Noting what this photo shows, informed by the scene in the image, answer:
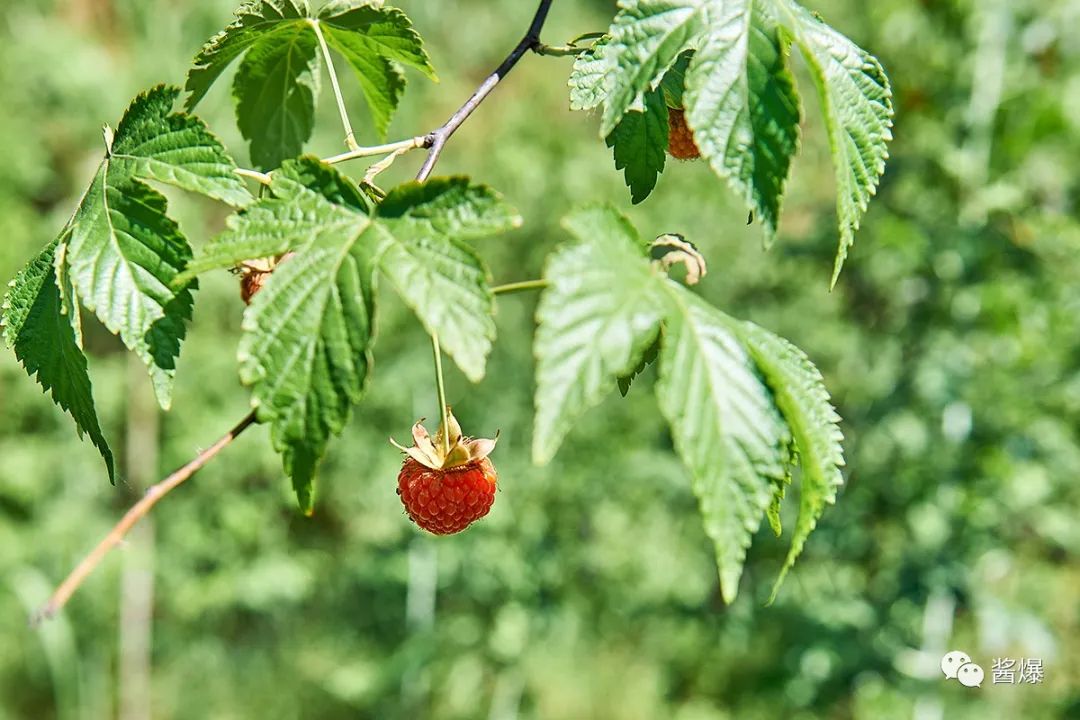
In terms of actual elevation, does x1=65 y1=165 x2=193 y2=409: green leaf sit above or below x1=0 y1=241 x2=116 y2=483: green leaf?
above

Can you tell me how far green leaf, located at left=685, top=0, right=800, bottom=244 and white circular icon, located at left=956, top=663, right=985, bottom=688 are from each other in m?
2.36

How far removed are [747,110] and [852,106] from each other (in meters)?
0.13

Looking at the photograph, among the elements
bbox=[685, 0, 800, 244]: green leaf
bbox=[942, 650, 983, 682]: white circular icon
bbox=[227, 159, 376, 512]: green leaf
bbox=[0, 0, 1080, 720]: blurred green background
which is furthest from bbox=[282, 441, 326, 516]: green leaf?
bbox=[942, 650, 983, 682]: white circular icon

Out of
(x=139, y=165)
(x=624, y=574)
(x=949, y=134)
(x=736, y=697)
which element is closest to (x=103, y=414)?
(x=624, y=574)

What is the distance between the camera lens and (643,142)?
3.01ft

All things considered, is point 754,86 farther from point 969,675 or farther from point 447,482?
point 969,675

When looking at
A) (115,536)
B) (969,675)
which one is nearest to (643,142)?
(115,536)

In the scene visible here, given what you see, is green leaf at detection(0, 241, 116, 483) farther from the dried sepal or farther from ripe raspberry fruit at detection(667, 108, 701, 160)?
ripe raspberry fruit at detection(667, 108, 701, 160)

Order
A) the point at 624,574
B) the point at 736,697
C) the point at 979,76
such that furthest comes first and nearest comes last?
the point at 736,697, the point at 624,574, the point at 979,76

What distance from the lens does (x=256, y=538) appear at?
11.6 ft

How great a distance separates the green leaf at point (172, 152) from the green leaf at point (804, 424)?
1.20ft

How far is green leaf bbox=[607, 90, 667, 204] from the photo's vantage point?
91 cm

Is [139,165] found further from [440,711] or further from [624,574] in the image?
[440,711]

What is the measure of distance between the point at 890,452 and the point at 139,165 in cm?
235
